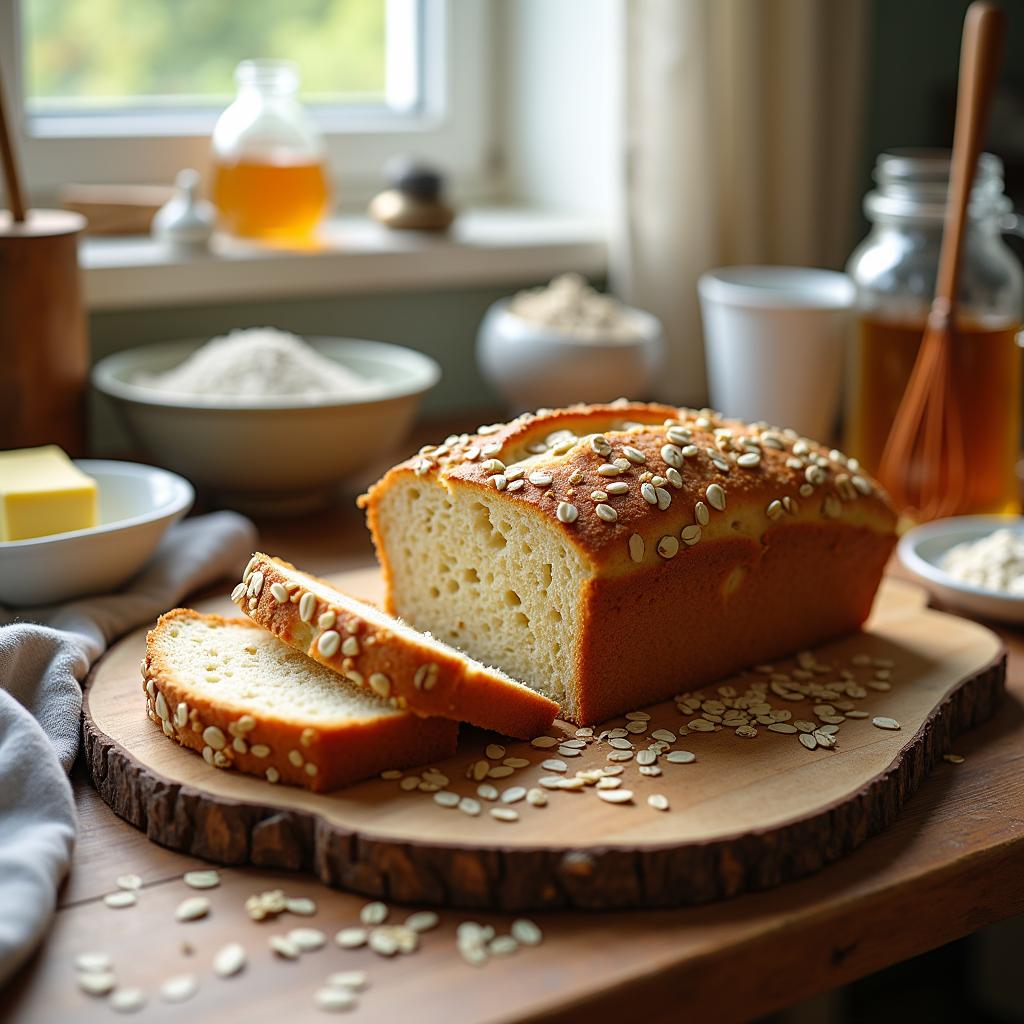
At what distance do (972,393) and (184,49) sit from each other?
1.57 meters

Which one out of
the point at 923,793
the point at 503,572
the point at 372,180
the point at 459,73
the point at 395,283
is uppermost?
the point at 459,73

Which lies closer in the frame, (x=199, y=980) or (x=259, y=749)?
(x=199, y=980)

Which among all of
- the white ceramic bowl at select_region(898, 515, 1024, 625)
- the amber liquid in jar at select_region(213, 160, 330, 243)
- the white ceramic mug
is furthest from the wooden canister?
the white ceramic bowl at select_region(898, 515, 1024, 625)

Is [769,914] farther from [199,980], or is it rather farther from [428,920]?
[199,980]

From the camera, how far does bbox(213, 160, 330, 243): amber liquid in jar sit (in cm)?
228

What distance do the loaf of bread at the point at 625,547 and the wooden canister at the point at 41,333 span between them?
1.92ft

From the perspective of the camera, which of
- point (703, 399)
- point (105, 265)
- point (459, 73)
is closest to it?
point (105, 265)

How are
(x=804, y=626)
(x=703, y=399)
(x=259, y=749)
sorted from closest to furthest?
(x=259, y=749), (x=804, y=626), (x=703, y=399)

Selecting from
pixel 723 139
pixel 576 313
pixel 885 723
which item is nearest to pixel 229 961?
pixel 885 723

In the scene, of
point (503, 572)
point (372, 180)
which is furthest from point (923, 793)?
point (372, 180)

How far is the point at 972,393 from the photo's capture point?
1961mm

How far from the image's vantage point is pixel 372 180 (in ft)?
8.96

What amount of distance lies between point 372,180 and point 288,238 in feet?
Answer: 1.40

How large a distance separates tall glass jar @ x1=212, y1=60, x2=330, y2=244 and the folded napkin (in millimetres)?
708
